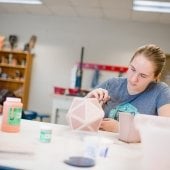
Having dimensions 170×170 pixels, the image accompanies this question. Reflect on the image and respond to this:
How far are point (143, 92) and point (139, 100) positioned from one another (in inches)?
2.5

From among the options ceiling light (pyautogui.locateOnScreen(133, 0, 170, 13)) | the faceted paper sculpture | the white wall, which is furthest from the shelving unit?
the faceted paper sculpture

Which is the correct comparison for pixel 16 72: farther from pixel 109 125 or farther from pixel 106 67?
pixel 109 125

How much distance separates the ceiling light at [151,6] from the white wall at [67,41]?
0.95m

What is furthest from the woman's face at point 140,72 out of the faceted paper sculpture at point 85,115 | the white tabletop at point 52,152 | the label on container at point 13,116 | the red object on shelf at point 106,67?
the red object on shelf at point 106,67

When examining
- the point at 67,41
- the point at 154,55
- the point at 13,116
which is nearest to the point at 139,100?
the point at 154,55

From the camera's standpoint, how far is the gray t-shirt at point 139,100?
1903 mm

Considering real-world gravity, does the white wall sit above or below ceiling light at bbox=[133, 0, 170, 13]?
below

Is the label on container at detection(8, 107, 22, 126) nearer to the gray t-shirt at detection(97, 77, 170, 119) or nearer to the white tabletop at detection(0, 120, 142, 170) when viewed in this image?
the white tabletop at detection(0, 120, 142, 170)

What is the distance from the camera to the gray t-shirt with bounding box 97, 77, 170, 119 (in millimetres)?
1903

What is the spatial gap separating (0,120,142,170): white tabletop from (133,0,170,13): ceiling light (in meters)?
4.15

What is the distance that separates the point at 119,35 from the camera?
649cm

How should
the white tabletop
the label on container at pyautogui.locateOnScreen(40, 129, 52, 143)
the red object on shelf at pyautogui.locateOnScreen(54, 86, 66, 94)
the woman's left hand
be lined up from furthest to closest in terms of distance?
1. the red object on shelf at pyautogui.locateOnScreen(54, 86, 66, 94)
2. the woman's left hand
3. the label on container at pyautogui.locateOnScreen(40, 129, 52, 143)
4. the white tabletop

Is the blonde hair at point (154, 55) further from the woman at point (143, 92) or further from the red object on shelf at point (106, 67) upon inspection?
the red object on shelf at point (106, 67)

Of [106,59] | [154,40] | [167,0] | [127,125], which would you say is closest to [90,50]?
[106,59]
